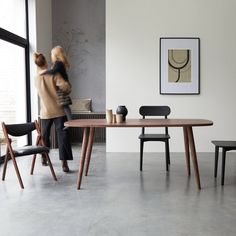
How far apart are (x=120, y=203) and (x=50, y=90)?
1953mm

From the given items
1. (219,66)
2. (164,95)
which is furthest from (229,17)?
(164,95)

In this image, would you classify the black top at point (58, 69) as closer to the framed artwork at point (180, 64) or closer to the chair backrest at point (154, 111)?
the chair backrest at point (154, 111)

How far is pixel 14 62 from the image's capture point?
5918 mm

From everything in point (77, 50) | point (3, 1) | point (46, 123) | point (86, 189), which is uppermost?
point (3, 1)

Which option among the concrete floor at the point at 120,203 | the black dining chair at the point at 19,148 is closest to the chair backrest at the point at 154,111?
the concrete floor at the point at 120,203

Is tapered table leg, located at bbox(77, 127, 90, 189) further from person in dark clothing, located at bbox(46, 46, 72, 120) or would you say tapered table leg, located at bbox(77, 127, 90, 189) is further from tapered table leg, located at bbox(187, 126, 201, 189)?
tapered table leg, located at bbox(187, 126, 201, 189)

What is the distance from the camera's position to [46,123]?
4.60m

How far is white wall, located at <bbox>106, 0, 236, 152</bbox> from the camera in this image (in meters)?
5.79

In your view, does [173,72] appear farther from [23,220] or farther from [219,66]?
[23,220]

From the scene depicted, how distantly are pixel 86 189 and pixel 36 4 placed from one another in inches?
156

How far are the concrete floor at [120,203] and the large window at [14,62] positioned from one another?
1.39 meters

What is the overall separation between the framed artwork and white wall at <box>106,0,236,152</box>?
100 millimetres

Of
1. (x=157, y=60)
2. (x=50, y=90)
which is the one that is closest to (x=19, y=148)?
(x=50, y=90)

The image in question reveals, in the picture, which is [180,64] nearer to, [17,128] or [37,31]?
[37,31]
